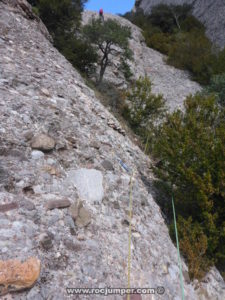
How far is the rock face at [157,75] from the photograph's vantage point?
1192cm

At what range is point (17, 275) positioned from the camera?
65.3 inches

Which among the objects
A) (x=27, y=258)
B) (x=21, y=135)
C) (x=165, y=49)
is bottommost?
(x=27, y=258)

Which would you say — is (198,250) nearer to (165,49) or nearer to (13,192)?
(13,192)

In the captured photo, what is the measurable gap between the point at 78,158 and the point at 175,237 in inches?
77.0

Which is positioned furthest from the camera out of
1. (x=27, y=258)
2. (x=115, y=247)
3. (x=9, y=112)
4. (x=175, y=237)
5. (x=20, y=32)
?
(x=20, y=32)

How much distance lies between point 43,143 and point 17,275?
1688 mm

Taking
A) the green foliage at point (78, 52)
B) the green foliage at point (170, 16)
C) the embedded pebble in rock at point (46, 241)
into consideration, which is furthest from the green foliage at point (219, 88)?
the green foliage at point (170, 16)

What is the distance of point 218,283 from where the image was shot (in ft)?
10.9

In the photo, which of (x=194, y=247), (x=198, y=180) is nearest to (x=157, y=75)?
(x=198, y=180)

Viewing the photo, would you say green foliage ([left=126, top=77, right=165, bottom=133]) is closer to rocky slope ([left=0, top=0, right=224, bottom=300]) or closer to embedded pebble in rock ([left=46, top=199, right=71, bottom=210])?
rocky slope ([left=0, top=0, right=224, bottom=300])

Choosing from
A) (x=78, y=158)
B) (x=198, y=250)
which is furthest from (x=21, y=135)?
(x=198, y=250)

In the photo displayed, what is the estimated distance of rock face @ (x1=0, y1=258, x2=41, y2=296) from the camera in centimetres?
160

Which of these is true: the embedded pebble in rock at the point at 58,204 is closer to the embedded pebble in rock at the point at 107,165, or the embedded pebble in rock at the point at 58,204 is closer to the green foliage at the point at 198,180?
the embedded pebble in rock at the point at 107,165

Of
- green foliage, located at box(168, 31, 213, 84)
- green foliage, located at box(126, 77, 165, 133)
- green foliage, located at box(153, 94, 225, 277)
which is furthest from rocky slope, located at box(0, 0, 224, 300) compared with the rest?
green foliage, located at box(168, 31, 213, 84)
